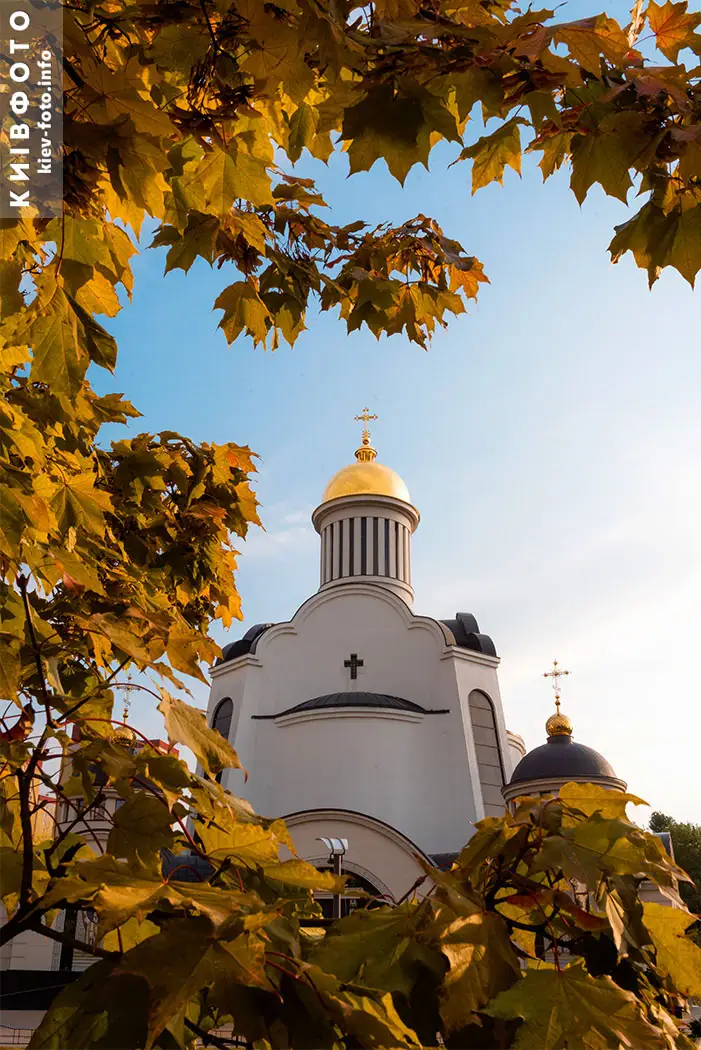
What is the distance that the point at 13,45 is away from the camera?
180 centimetres

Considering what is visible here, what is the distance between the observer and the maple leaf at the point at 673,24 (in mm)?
1720

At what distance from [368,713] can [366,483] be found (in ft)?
24.7

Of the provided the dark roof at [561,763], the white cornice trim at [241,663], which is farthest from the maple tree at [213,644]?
the white cornice trim at [241,663]

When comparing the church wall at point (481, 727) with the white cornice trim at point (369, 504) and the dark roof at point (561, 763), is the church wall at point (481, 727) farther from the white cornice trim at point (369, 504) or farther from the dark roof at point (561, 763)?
the white cornice trim at point (369, 504)

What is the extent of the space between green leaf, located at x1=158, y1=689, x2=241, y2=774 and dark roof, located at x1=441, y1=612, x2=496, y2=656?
1971 centimetres

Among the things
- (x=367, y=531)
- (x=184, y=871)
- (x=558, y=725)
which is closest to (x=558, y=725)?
(x=558, y=725)

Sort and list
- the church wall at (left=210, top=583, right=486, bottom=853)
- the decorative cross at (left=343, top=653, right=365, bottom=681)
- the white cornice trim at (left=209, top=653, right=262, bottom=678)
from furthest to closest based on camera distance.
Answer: the decorative cross at (left=343, top=653, right=365, bottom=681)
the white cornice trim at (left=209, top=653, right=262, bottom=678)
the church wall at (left=210, top=583, right=486, bottom=853)

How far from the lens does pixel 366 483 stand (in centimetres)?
2420

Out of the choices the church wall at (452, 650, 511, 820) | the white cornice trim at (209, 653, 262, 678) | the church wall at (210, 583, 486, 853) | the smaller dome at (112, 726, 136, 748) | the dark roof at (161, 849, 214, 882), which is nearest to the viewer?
the dark roof at (161, 849, 214, 882)

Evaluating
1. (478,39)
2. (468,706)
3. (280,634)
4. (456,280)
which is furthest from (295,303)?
(280,634)

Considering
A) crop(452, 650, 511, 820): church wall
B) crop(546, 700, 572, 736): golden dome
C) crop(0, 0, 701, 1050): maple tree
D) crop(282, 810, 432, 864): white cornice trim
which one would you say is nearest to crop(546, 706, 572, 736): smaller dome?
crop(546, 700, 572, 736): golden dome

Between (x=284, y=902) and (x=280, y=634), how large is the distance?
21.5 m

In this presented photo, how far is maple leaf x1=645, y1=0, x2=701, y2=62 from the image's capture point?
1720 mm

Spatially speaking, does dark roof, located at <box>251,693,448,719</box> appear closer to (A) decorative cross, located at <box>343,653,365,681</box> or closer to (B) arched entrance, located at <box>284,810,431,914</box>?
(A) decorative cross, located at <box>343,653,365,681</box>
